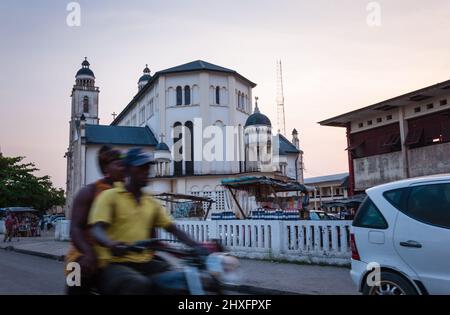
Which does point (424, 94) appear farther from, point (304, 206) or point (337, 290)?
point (337, 290)

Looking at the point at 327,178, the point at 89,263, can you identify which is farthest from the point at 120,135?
the point at 89,263

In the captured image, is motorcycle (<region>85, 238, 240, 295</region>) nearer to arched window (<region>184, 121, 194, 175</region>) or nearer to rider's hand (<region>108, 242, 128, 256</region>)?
rider's hand (<region>108, 242, 128, 256</region>)

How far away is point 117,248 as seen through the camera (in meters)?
3.51

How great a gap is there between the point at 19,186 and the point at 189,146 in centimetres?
1958

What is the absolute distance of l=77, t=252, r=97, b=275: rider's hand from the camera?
11.5ft

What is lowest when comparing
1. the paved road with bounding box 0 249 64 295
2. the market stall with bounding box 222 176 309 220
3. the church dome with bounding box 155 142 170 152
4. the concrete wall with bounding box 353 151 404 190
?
the paved road with bounding box 0 249 64 295

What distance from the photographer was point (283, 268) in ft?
37.4

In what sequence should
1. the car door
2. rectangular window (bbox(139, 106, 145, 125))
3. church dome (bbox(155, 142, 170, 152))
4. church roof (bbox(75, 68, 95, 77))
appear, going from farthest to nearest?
church roof (bbox(75, 68, 95, 77)) → rectangular window (bbox(139, 106, 145, 125)) → church dome (bbox(155, 142, 170, 152)) → the car door

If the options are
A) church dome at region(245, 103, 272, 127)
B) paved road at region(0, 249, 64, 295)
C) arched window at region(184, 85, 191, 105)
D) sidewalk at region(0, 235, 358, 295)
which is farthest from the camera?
arched window at region(184, 85, 191, 105)

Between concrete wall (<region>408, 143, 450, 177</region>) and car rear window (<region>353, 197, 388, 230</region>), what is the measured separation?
49.4 ft

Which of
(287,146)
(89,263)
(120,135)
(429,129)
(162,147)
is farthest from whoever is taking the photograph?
(287,146)

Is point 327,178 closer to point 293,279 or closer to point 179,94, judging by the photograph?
point 179,94

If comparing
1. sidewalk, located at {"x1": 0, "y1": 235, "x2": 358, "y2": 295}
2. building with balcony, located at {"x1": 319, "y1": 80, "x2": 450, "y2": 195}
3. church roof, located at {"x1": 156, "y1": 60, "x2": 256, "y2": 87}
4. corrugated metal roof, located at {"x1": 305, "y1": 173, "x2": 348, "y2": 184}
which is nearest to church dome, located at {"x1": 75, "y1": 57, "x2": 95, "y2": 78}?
church roof, located at {"x1": 156, "y1": 60, "x2": 256, "y2": 87}

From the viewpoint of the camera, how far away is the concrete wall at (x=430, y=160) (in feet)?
62.5
